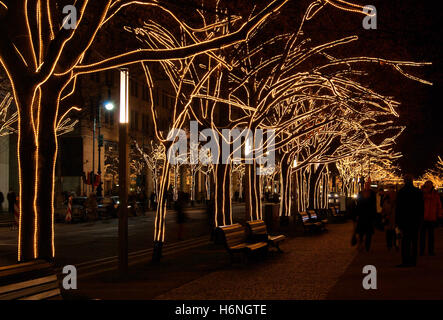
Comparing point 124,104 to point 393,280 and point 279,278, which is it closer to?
point 279,278

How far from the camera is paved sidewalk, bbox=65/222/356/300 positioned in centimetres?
1157

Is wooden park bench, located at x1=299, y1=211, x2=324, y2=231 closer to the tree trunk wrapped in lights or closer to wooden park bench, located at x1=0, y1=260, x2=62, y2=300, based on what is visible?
the tree trunk wrapped in lights

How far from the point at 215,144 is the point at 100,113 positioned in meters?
45.8

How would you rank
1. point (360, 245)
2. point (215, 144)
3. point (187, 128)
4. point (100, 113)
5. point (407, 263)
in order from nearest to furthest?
point (407, 263) → point (360, 245) → point (215, 144) → point (100, 113) → point (187, 128)

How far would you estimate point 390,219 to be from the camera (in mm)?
20469

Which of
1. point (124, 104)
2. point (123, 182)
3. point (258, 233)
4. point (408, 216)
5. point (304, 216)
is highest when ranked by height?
point (124, 104)

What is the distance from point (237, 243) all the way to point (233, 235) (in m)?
0.44

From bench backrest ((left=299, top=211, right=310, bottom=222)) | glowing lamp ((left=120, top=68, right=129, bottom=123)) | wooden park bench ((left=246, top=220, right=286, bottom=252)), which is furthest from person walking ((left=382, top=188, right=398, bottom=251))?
glowing lamp ((left=120, top=68, right=129, bottom=123))

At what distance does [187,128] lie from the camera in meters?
79.9

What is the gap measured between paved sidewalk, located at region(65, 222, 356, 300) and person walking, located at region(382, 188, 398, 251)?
128 centimetres

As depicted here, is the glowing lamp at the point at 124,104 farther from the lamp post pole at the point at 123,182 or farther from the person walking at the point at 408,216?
the person walking at the point at 408,216

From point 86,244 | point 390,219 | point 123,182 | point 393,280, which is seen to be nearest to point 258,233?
point 390,219
